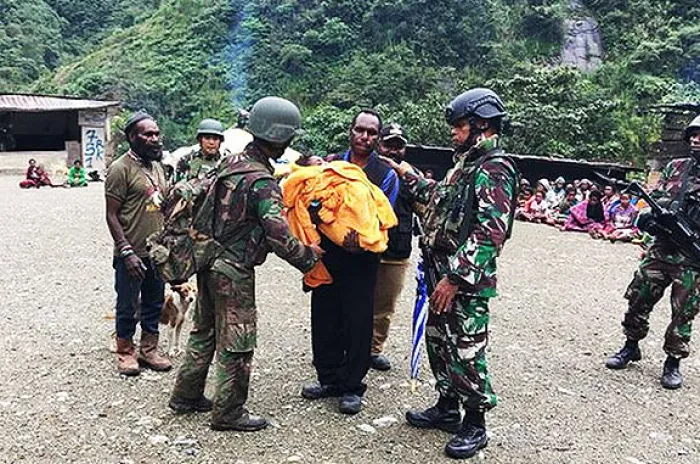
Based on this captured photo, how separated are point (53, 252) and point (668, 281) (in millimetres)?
7945

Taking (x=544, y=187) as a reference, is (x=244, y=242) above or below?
above

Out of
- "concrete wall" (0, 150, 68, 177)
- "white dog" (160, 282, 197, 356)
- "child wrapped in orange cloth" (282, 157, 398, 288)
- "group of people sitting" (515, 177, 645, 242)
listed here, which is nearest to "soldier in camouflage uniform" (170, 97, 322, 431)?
"child wrapped in orange cloth" (282, 157, 398, 288)

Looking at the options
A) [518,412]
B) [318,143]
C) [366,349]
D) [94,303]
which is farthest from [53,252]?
[318,143]

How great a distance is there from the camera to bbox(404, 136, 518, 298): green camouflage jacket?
3.34m

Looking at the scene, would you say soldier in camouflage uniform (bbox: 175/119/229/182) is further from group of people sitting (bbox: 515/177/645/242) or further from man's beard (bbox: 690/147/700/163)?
group of people sitting (bbox: 515/177/645/242)

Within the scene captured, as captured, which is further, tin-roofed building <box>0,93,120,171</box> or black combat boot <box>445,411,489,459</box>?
tin-roofed building <box>0,93,120,171</box>

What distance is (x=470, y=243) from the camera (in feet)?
11.0

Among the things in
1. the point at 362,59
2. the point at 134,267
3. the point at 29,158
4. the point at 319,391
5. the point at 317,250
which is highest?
the point at 362,59

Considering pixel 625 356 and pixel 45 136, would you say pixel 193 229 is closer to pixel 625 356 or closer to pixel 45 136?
pixel 625 356

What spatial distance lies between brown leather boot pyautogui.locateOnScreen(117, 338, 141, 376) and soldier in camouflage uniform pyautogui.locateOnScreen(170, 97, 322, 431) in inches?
45.4

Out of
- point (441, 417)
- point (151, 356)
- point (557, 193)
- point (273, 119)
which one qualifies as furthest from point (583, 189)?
point (273, 119)

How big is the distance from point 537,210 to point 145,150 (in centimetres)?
1145

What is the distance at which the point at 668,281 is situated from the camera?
488 cm

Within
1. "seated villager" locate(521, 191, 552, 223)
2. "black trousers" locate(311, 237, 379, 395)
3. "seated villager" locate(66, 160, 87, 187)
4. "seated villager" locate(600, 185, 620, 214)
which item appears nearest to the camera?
"black trousers" locate(311, 237, 379, 395)
